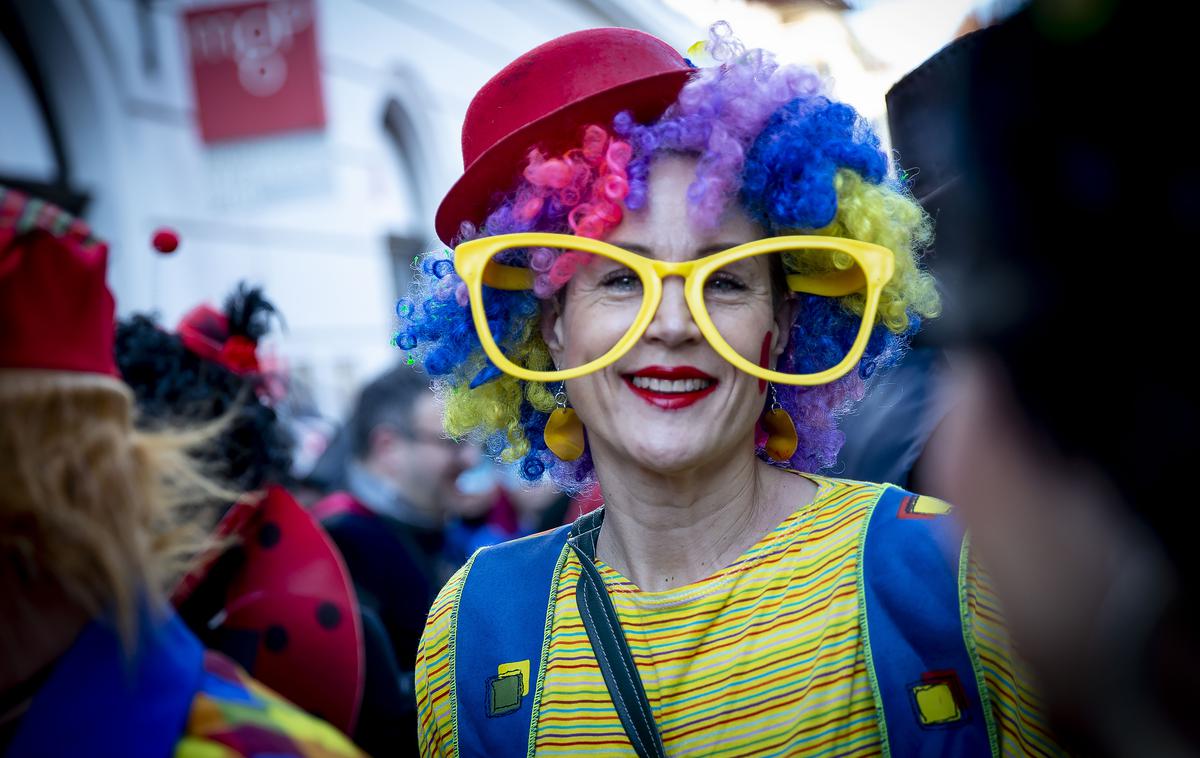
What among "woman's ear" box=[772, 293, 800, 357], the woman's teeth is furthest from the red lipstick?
"woman's ear" box=[772, 293, 800, 357]

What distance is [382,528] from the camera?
3432mm

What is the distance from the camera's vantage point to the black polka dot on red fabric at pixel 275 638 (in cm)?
231

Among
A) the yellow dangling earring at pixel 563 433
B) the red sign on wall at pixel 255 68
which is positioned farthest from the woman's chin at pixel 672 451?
the red sign on wall at pixel 255 68

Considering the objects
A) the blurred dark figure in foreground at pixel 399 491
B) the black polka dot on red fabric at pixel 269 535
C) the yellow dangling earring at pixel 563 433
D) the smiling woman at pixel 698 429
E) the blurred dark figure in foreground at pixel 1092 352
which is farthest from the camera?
the blurred dark figure in foreground at pixel 399 491

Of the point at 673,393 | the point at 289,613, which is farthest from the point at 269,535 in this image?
the point at 673,393

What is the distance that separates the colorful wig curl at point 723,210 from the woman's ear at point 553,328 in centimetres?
4

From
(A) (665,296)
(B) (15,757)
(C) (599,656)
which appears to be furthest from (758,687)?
(B) (15,757)

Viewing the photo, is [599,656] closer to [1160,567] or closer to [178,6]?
[1160,567]

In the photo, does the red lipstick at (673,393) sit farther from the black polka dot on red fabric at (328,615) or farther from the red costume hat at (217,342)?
the red costume hat at (217,342)

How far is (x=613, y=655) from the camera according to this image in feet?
6.08

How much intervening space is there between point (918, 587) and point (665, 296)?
686 mm

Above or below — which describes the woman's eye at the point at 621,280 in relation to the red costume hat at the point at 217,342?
above

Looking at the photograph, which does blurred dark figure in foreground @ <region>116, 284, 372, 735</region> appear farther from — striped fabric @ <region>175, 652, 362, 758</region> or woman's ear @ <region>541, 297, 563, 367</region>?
A: striped fabric @ <region>175, 652, 362, 758</region>

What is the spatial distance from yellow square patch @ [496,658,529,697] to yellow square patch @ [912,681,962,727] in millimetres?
714
